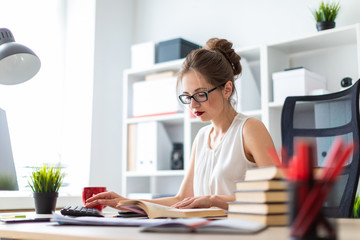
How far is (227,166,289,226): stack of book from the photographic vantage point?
84 cm

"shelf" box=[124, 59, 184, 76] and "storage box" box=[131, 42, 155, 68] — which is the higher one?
"storage box" box=[131, 42, 155, 68]

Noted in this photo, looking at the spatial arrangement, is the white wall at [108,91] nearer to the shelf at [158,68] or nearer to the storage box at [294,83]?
the shelf at [158,68]

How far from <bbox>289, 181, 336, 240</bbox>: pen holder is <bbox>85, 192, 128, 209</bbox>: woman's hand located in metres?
0.88

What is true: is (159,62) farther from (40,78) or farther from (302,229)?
(302,229)

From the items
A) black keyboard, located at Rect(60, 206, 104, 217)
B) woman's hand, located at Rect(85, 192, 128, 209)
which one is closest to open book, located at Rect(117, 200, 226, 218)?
black keyboard, located at Rect(60, 206, 104, 217)

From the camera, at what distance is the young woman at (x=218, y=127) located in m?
1.72

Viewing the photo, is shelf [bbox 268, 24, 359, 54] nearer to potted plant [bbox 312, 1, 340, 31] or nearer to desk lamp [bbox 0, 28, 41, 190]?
potted plant [bbox 312, 1, 340, 31]

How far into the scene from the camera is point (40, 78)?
340 cm

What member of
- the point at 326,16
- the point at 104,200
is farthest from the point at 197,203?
the point at 326,16

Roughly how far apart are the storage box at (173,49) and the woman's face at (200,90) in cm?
136

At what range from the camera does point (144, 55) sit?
3.34 meters

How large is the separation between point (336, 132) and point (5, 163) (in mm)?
1289

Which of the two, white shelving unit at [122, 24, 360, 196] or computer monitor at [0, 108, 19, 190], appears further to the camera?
white shelving unit at [122, 24, 360, 196]

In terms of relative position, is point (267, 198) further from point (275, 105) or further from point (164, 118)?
point (164, 118)
